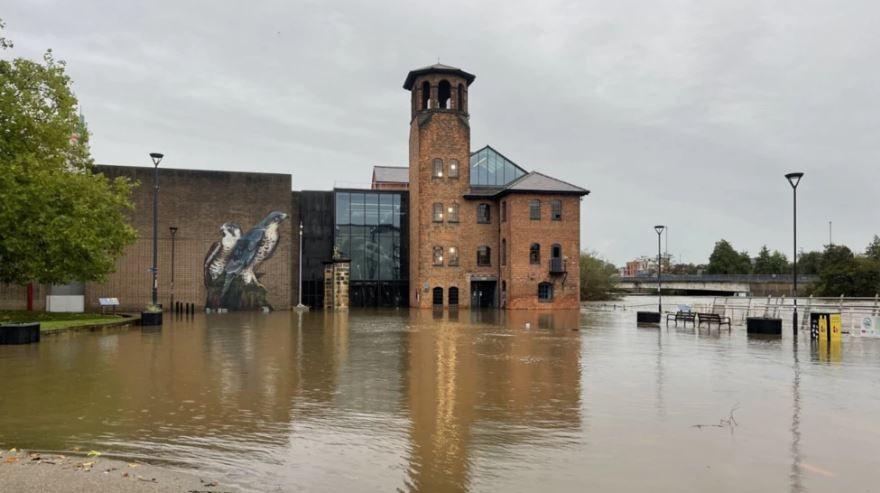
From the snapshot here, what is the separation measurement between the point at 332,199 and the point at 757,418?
41.8 m

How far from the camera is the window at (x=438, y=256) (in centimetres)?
4578

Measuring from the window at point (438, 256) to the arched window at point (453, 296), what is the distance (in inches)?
87.9

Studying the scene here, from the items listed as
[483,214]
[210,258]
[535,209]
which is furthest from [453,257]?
[210,258]

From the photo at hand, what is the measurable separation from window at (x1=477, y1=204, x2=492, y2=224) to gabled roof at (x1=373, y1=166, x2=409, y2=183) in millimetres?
21508

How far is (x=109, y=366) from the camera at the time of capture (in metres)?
13.9

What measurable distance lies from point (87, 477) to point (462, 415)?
4982mm

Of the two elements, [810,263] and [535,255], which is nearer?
[535,255]

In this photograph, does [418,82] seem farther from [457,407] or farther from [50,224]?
[457,407]

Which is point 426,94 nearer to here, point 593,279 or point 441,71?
point 441,71

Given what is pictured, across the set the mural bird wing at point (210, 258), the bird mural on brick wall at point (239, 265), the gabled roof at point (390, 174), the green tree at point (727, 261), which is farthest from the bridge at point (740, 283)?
the mural bird wing at point (210, 258)

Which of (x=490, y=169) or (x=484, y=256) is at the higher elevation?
(x=490, y=169)

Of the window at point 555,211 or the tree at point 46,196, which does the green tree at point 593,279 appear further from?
the tree at point 46,196

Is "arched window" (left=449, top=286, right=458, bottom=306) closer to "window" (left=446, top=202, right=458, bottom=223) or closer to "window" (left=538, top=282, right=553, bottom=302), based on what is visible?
"window" (left=446, top=202, right=458, bottom=223)

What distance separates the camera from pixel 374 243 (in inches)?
1919
